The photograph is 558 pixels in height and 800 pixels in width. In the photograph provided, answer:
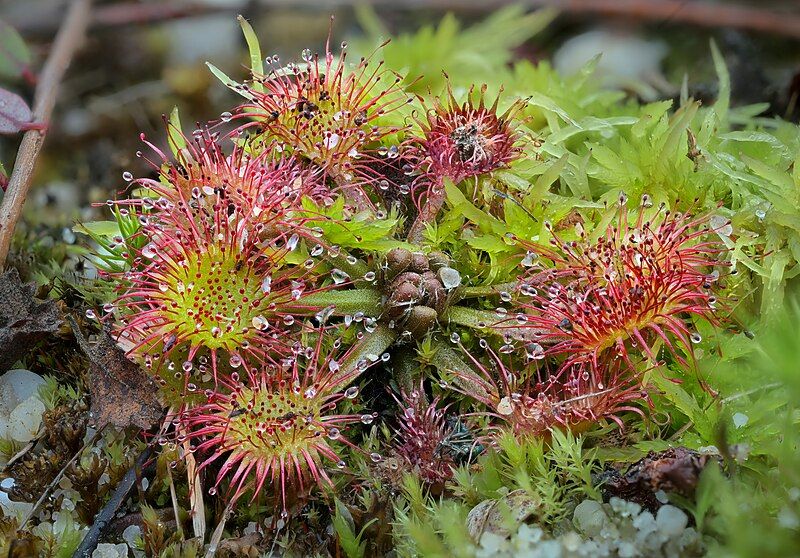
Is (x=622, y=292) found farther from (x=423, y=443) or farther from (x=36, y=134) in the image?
(x=36, y=134)

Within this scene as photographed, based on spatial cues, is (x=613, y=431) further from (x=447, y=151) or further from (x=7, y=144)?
(x=7, y=144)

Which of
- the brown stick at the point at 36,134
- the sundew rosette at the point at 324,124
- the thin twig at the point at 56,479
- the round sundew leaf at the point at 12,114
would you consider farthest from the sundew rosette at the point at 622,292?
the round sundew leaf at the point at 12,114

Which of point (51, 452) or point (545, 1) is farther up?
point (545, 1)

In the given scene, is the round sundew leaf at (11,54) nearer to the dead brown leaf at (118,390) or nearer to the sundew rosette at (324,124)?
the sundew rosette at (324,124)

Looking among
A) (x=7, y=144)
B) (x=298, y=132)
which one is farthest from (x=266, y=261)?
(x=7, y=144)

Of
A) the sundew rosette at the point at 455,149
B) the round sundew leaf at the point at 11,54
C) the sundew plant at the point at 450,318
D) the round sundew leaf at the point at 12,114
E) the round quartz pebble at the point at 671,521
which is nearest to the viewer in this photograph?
the round quartz pebble at the point at 671,521

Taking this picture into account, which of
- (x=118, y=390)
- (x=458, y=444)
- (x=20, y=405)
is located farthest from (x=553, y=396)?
(x=20, y=405)
